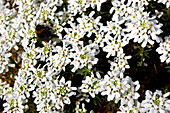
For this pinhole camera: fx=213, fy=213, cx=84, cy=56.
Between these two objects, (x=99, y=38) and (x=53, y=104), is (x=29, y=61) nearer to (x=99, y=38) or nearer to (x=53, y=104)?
(x=53, y=104)

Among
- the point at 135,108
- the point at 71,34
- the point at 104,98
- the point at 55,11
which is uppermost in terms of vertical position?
the point at 55,11

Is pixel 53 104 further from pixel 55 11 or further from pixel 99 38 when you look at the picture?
pixel 55 11

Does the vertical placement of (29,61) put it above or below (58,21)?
below

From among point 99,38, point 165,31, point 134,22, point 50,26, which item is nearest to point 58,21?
point 50,26

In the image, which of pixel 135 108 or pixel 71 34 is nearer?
pixel 135 108

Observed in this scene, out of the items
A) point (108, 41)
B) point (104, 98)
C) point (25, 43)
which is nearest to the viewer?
point (108, 41)

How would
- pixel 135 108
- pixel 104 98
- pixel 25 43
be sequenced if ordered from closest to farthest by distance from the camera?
pixel 135 108
pixel 104 98
pixel 25 43

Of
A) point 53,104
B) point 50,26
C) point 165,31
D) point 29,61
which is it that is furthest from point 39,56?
point 165,31
